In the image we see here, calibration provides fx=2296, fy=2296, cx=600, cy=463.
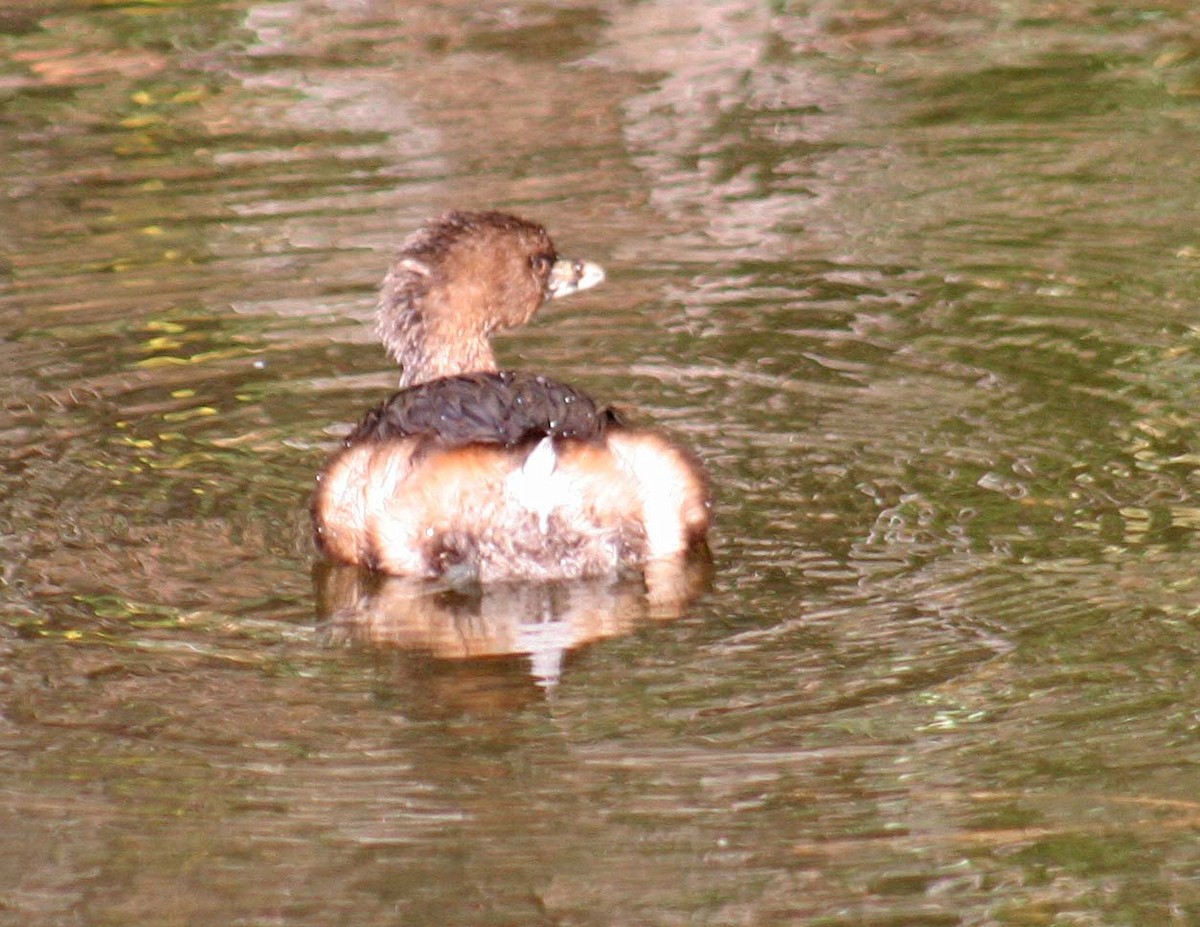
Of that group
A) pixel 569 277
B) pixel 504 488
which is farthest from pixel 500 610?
pixel 569 277

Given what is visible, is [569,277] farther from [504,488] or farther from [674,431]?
[504,488]

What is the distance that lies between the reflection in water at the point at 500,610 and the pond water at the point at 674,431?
0.07 feet

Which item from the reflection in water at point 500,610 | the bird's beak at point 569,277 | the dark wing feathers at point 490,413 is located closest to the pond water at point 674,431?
the reflection in water at point 500,610

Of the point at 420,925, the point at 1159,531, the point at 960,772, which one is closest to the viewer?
the point at 420,925

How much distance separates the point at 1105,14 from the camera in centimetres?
1122

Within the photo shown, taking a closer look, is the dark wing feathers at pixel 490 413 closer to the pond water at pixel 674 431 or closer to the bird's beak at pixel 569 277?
the pond water at pixel 674 431

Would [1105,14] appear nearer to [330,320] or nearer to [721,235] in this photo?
[721,235]

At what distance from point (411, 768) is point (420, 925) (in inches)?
23.5

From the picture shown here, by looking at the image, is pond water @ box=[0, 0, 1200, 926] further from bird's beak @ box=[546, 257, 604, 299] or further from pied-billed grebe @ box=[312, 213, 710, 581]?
bird's beak @ box=[546, 257, 604, 299]

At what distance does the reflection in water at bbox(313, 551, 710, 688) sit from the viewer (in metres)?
5.38

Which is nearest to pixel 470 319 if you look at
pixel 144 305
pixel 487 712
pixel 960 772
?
pixel 144 305

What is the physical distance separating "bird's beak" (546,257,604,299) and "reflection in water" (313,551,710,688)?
172 cm

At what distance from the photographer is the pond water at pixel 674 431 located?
4.29 m

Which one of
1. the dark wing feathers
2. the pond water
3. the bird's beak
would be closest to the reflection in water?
the pond water
